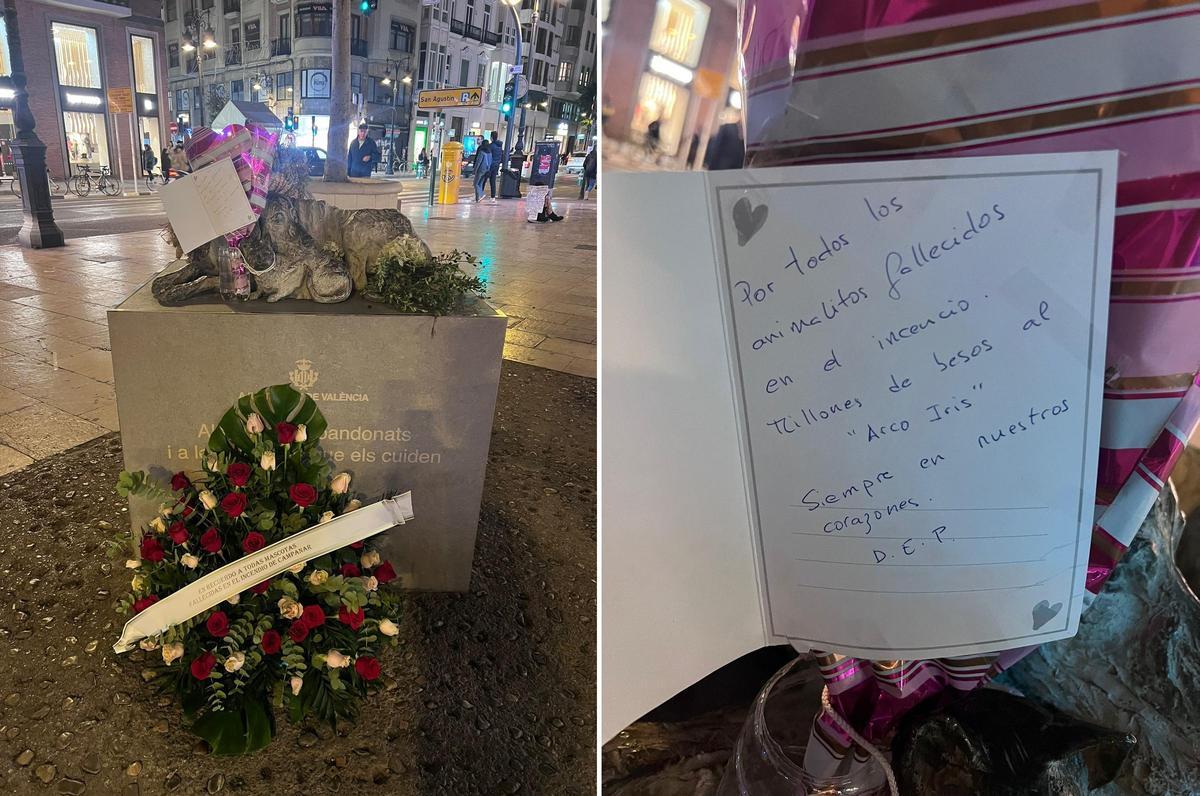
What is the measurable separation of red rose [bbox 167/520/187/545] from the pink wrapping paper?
1596 mm

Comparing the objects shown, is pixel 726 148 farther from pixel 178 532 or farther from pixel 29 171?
pixel 29 171

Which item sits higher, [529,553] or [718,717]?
[718,717]

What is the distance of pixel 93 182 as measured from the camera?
13336 millimetres

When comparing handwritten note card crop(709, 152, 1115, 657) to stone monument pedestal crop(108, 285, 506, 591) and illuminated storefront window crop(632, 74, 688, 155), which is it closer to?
illuminated storefront window crop(632, 74, 688, 155)

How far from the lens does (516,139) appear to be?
573 inches

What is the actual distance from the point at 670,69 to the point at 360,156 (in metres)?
4.55

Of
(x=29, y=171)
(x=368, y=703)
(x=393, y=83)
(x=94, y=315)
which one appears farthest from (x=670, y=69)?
(x=393, y=83)

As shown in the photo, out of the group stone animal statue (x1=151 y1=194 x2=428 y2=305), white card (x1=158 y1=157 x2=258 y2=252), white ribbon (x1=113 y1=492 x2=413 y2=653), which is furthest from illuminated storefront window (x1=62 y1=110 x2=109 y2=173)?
white ribbon (x1=113 y1=492 x2=413 y2=653)

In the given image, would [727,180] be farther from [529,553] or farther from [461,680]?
[529,553]

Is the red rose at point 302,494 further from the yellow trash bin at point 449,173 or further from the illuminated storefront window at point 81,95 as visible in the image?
the illuminated storefront window at point 81,95

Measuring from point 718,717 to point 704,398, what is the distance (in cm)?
40

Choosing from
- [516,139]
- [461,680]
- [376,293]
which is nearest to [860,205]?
[376,293]

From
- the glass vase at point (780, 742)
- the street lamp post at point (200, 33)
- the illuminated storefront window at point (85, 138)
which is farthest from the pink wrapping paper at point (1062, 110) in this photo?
the illuminated storefront window at point (85, 138)

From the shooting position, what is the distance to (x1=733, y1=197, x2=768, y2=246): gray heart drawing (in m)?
0.38
